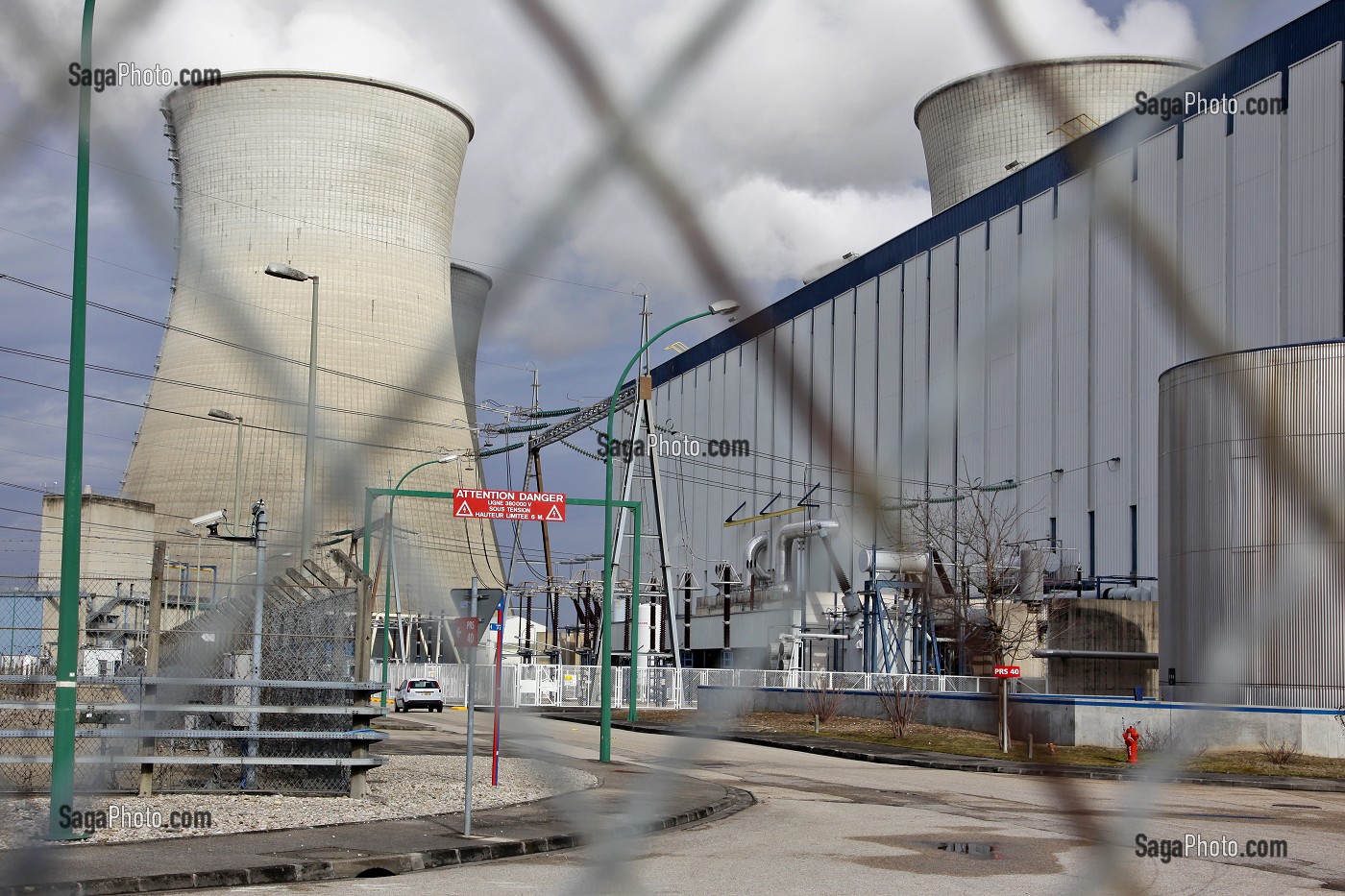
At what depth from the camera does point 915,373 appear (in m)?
3.28

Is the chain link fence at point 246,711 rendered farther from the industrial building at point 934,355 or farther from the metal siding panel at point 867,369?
the metal siding panel at point 867,369

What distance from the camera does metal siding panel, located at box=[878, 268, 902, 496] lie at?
226 centimetres

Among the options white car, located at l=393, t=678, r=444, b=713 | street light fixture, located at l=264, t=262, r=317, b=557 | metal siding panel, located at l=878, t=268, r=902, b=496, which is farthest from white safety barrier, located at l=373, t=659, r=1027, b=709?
street light fixture, located at l=264, t=262, r=317, b=557

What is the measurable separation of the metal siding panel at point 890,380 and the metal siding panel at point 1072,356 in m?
0.40

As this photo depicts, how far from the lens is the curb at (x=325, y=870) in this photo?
8703 millimetres

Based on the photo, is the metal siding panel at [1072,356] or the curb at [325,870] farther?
the curb at [325,870]

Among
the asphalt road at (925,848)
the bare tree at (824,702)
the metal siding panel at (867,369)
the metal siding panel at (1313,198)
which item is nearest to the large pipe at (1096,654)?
the bare tree at (824,702)

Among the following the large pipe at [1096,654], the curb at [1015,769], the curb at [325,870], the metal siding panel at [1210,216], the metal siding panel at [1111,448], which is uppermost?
the metal siding panel at [1210,216]

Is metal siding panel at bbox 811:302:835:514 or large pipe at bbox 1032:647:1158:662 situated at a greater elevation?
metal siding panel at bbox 811:302:835:514

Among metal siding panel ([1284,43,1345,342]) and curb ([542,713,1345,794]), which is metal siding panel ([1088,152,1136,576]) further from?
curb ([542,713,1345,794])

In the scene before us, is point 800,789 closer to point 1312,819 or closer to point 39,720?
point 1312,819

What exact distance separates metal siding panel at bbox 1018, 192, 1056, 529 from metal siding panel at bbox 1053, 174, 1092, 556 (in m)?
0.04

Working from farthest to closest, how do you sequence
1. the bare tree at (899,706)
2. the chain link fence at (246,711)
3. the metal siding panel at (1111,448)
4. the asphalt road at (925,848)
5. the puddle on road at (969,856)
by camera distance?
the metal siding panel at (1111,448), the bare tree at (899,706), the chain link fence at (246,711), the puddle on road at (969,856), the asphalt road at (925,848)

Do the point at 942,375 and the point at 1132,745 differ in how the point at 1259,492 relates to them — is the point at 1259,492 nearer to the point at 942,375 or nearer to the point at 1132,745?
the point at 942,375
